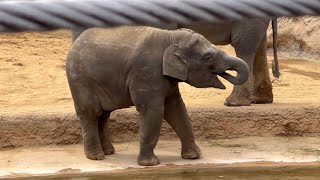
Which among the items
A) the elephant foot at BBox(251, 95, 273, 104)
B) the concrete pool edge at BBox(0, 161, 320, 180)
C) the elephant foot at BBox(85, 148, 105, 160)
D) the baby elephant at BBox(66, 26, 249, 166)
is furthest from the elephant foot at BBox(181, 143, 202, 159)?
the elephant foot at BBox(251, 95, 273, 104)

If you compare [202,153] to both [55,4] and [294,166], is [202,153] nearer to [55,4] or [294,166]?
[294,166]

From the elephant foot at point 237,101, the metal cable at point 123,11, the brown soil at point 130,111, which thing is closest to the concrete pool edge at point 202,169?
the brown soil at point 130,111

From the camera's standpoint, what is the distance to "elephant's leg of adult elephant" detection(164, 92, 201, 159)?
4586mm

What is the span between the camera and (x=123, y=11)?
52 centimetres

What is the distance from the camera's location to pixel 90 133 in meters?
4.65

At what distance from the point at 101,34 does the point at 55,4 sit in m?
4.01

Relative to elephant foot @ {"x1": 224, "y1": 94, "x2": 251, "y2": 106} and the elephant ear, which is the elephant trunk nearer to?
the elephant ear

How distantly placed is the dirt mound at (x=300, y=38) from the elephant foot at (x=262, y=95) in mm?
3212

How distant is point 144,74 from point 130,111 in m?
0.79

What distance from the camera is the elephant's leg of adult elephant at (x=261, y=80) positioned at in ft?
18.7

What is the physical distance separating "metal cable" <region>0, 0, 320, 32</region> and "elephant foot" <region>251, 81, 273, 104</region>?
515 centimetres

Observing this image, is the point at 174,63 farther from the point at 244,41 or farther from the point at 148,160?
the point at 244,41

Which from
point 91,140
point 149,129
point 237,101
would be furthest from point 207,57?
point 237,101

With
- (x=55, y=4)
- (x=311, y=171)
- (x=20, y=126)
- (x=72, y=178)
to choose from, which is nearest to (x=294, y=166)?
(x=311, y=171)
